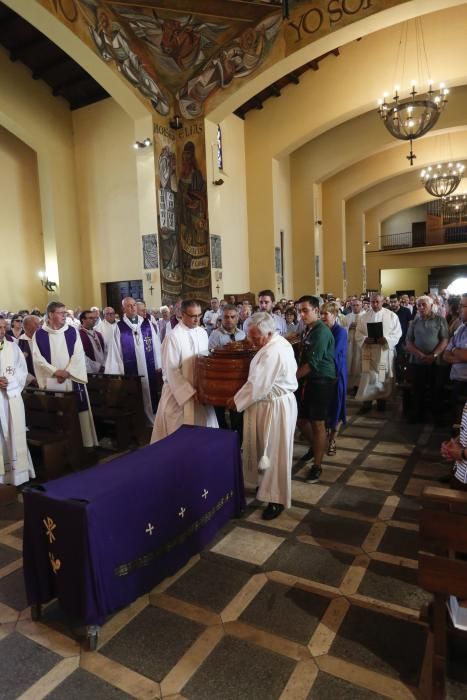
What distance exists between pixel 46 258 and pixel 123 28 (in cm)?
764

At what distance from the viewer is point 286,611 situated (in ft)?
8.67

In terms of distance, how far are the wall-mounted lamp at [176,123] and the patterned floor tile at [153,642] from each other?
40.9 feet

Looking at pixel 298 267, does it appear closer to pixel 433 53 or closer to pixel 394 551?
pixel 433 53

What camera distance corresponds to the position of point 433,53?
1202cm

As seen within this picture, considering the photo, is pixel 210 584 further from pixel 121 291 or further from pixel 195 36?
pixel 121 291

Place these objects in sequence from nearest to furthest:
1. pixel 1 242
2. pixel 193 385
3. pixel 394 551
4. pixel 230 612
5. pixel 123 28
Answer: pixel 230 612
pixel 394 551
pixel 193 385
pixel 123 28
pixel 1 242

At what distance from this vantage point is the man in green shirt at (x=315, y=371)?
4.27 m

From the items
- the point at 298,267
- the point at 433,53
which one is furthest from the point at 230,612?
the point at 298,267

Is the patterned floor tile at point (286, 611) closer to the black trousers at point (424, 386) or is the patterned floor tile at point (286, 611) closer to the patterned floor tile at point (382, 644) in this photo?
the patterned floor tile at point (382, 644)

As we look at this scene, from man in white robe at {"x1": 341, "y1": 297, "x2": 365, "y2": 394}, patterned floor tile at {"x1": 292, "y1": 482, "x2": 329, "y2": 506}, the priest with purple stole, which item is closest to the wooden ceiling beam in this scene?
the priest with purple stole

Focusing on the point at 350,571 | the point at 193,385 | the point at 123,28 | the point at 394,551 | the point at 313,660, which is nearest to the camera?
the point at 313,660

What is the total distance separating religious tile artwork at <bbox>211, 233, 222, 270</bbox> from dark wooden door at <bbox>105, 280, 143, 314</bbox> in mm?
3688

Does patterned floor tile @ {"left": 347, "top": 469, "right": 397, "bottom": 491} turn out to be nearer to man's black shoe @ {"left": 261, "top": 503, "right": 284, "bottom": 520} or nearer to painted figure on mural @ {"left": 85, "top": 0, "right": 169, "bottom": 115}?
man's black shoe @ {"left": 261, "top": 503, "right": 284, "bottom": 520}

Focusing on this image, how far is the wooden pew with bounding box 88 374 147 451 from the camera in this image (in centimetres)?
560
